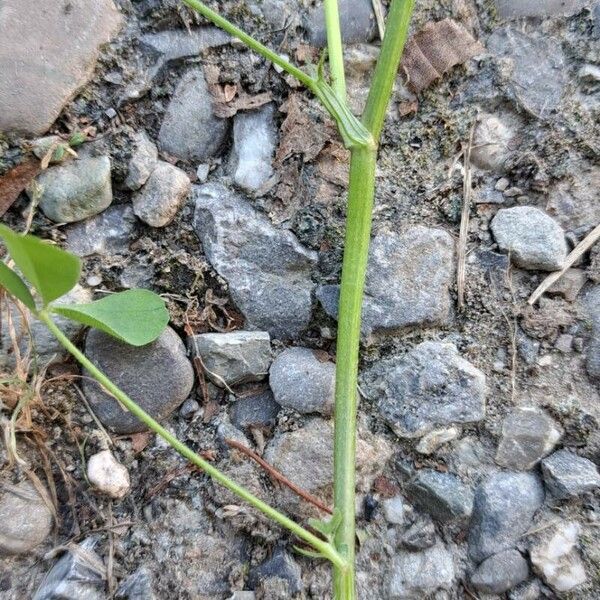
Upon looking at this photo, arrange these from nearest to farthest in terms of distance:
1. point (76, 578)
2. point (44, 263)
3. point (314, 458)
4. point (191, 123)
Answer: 1. point (44, 263)
2. point (76, 578)
3. point (314, 458)
4. point (191, 123)

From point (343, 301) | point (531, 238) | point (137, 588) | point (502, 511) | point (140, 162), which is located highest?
point (140, 162)

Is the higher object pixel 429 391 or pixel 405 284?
pixel 405 284

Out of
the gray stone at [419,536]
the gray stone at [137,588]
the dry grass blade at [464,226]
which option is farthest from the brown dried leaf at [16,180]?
the gray stone at [419,536]

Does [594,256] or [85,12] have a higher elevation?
[85,12]

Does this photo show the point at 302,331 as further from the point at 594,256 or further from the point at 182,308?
the point at 594,256

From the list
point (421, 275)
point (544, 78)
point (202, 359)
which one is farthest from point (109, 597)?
point (544, 78)

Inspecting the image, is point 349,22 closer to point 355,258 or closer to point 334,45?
point 334,45

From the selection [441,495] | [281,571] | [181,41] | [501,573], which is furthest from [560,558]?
[181,41]
